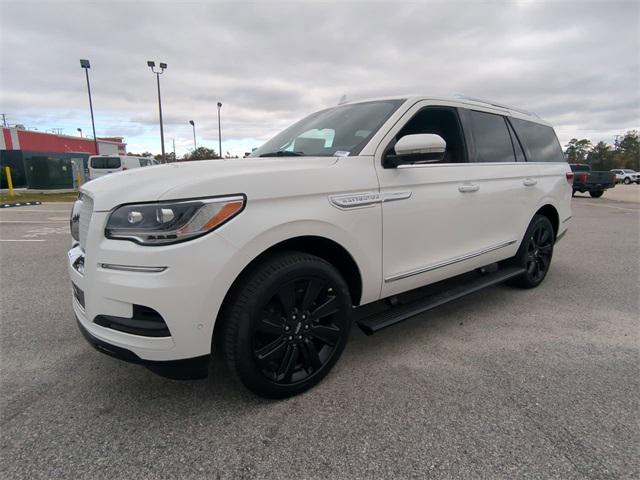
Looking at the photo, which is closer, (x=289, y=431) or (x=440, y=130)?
(x=289, y=431)

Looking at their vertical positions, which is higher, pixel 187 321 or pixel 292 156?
pixel 292 156

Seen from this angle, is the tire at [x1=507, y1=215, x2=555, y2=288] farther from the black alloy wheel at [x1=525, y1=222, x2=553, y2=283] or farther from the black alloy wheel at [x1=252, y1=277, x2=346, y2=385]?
the black alloy wheel at [x1=252, y1=277, x2=346, y2=385]

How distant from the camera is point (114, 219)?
6.37ft

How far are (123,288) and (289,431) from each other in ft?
3.64

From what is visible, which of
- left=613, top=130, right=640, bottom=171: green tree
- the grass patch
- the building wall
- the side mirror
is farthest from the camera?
left=613, top=130, right=640, bottom=171: green tree

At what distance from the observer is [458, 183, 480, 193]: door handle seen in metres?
3.14

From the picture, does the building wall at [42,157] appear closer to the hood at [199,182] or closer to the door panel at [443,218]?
the hood at [199,182]

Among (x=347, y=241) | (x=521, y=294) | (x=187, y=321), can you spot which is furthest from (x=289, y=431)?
(x=521, y=294)

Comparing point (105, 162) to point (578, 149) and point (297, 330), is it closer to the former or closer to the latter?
point (297, 330)

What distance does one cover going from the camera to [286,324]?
7.34 ft

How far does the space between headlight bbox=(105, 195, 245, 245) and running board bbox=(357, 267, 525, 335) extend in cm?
123

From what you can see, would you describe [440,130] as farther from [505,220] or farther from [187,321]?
[187,321]

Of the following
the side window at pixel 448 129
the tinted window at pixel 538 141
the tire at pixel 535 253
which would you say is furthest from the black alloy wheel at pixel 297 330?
the tinted window at pixel 538 141

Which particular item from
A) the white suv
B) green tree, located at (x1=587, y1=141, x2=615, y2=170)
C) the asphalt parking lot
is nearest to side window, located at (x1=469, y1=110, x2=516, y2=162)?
the white suv
